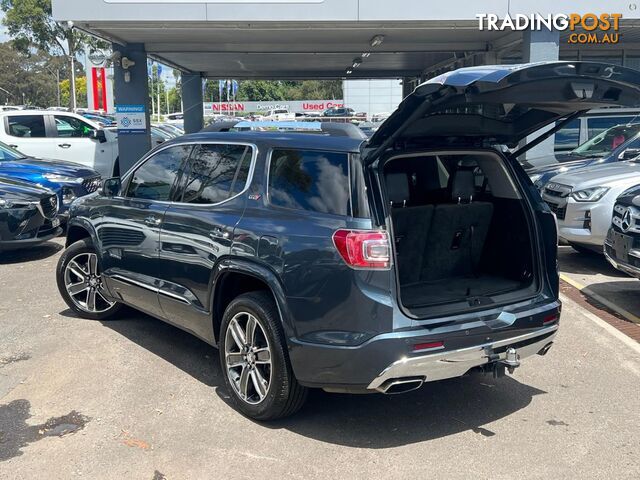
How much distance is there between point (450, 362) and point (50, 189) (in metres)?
8.08

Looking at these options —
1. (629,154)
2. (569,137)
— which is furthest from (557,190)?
(569,137)

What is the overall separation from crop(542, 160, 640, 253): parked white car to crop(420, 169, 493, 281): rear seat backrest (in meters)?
3.93

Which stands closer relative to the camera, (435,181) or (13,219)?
(435,181)

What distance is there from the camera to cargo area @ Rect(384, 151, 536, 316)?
4441 millimetres

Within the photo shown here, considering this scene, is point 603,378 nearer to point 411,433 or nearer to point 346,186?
point 411,433

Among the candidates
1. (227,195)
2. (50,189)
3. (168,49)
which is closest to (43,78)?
(168,49)

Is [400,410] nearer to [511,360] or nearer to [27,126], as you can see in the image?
[511,360]

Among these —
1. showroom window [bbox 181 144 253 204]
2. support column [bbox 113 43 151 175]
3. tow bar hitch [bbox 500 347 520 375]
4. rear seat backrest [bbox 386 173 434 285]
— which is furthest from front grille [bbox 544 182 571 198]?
support column [bbox 113 43 151 175]

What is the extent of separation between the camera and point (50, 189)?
10.0 metres

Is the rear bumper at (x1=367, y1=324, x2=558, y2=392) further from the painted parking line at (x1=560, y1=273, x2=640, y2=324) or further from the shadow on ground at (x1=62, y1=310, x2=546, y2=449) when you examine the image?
the painted parking line at (x1=560, y1=273, x2=640, y2=324)

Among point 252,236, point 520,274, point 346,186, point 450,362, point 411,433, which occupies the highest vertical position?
point 346,186

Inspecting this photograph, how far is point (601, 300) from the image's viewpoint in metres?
7.14

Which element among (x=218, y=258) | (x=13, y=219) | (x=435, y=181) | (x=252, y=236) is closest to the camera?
(x=252, y=236)

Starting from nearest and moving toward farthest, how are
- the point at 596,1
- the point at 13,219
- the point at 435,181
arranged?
1. the point at 435,181
2. the point at 13,219
3. the point at 596,1
